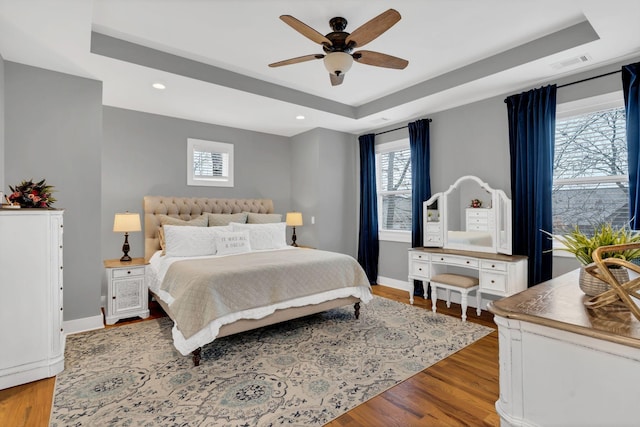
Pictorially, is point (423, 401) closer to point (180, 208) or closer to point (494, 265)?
point (494, 265)

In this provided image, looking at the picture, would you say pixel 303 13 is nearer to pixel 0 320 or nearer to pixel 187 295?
pixel 187 295

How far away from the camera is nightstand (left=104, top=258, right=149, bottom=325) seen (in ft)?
11.7

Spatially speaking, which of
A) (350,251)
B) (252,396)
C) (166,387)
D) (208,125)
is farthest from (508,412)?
(208,125)

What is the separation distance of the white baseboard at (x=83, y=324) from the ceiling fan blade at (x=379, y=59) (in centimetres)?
367

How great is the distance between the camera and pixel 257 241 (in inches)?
170

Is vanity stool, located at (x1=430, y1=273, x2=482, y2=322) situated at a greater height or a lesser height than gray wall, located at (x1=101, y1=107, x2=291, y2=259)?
lesser

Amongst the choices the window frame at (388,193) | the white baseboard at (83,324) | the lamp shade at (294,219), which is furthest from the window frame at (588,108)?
the white baseboard at (83,324)

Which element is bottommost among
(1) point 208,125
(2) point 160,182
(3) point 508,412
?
(3) point 508,412

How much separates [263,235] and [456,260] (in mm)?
2522

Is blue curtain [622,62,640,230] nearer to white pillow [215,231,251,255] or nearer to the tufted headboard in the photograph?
white pillow [215,231,251,255]

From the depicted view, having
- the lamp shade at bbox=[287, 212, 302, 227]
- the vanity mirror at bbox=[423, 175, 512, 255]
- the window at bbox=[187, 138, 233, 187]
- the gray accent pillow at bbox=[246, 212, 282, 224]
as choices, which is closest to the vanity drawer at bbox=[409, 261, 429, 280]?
the vanity mirror at bbox=[423, 175, 512, 255]

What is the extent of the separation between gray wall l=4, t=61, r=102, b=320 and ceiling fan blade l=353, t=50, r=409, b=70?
9.05ft

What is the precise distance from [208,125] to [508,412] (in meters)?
4.99

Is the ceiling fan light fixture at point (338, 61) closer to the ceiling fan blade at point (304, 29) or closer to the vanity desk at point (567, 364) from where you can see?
the ceiling fan blade at point (304, 29)
